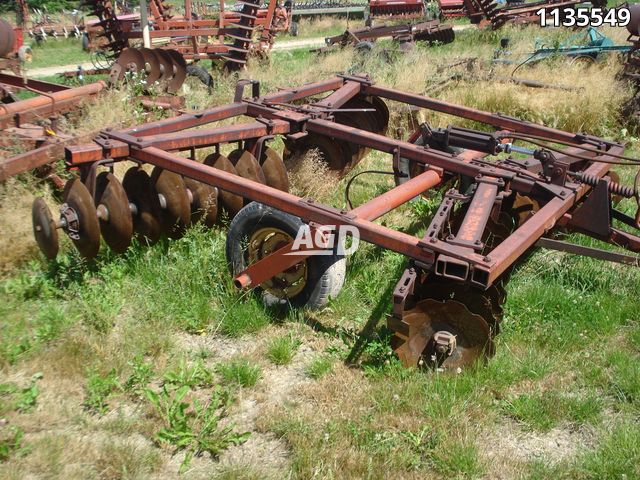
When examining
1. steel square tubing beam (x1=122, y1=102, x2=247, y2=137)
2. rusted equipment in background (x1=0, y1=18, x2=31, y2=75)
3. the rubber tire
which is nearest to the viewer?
the rubber tire

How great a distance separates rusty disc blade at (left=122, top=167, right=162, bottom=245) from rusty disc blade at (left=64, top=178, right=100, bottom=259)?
0.42 meters

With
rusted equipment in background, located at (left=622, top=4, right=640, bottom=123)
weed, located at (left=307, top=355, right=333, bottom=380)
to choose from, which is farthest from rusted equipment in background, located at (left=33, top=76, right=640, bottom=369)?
→ rusted equipment in background, located at (left=622, top=4, right=640, bottom=123)

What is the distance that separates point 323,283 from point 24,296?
2.00 meters

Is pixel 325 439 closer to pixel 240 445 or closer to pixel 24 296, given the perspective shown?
pixel 240 445

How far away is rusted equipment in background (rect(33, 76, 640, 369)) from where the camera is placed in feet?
10.8

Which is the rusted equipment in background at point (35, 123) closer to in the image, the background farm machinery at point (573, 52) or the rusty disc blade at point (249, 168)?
the rusty disc blade at point (249, 168)

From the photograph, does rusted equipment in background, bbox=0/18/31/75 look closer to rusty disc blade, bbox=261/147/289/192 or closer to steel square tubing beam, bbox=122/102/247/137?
steel square tubing beam, bbox=122/102/247/137

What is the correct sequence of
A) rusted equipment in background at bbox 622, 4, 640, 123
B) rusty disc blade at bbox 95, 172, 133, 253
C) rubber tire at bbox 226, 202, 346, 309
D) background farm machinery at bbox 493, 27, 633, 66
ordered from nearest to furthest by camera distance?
rubber tire at bbox 226, 202, 346, 309 → rusty disc blade at bbox 95, 172, 133, 253 → rusted equipment in background at bbox 622, 4, 640, 123 → background farm machinery at bbox 493, 27, 633, 66

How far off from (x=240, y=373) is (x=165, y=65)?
21.4ft

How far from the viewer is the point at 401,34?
47.5 feet

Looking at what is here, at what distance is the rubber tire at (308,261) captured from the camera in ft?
12.5

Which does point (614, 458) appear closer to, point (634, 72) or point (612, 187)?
point (612, 187)

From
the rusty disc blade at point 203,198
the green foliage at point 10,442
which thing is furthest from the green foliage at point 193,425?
the rusty disc blade at point 203,198

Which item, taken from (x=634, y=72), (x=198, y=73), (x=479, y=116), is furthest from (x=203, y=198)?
(x=198, y=73)
